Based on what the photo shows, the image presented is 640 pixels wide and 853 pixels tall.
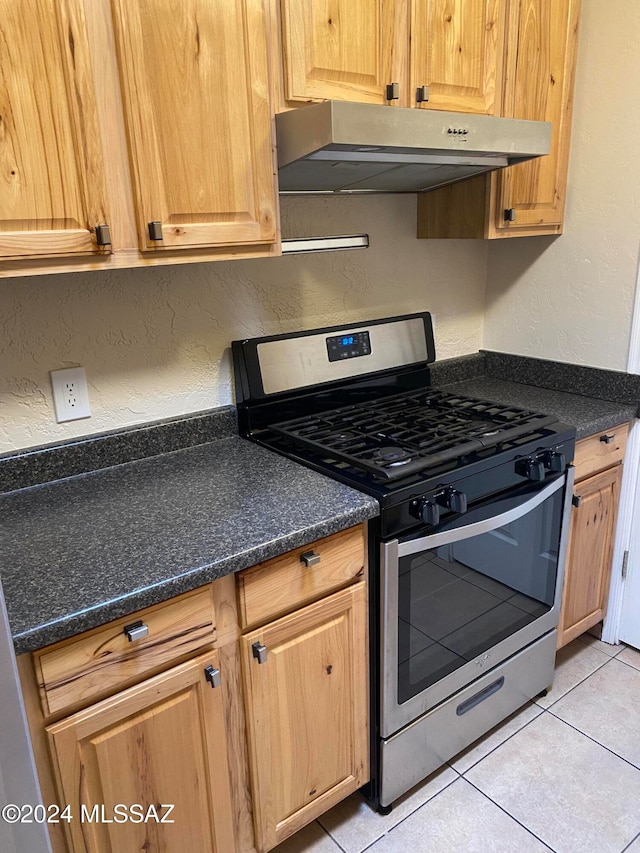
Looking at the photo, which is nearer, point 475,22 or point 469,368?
point 475,22

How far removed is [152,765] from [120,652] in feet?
0.84

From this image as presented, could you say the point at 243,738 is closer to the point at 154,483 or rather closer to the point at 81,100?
the point at 154,483

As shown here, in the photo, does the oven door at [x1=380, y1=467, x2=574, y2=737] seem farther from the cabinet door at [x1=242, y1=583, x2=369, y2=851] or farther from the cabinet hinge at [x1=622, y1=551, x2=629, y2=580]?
the cabinet hinge at [x1=622, y1=551, x2=629, y2=580]

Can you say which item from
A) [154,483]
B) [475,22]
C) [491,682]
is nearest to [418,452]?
[154,483]

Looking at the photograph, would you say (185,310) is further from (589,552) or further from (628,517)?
(628,517)

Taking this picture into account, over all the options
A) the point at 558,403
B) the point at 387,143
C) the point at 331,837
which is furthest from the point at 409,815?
the point at 387,143

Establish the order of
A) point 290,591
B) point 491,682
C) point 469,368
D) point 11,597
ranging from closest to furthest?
1. point 11,597
2. point 290,591
3. point 491,682
4. point 469,368

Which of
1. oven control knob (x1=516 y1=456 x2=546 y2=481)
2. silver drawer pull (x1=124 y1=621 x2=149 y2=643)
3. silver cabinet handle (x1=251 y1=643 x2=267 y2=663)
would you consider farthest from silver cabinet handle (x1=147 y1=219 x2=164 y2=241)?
oven control knob (x1=516 y1=456 x2=546 y2=481)

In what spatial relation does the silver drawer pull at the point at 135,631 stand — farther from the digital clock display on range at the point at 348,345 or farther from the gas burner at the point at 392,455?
the digital clock display on range at the point at 348,345

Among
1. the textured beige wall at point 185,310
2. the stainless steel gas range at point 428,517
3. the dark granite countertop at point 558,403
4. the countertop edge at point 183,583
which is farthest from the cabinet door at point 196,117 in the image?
the dark granite countertop at point 558,403

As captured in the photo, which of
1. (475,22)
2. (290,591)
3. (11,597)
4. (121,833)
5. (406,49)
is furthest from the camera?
(475,22)

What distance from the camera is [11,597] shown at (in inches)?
39.3

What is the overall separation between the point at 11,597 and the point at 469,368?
1.74 metres

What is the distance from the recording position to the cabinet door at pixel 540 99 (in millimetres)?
1666
